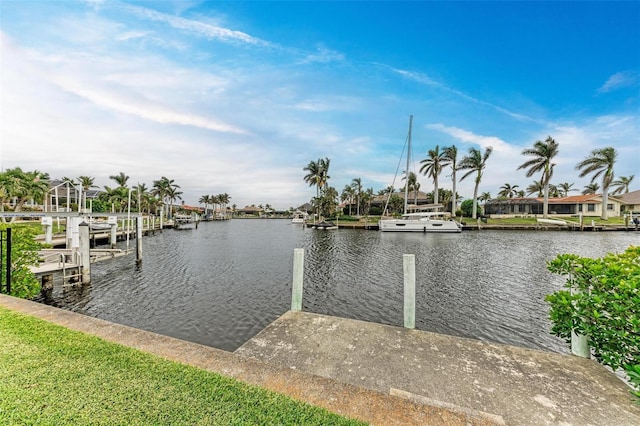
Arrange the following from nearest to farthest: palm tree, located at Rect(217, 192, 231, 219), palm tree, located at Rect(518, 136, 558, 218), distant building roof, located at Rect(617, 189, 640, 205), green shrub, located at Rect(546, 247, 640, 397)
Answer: green shrub, located at Rect(546, 247, 640, 397) < palm tree, located at Rect(518, 136, 558, 218) < distant building roof, located at Rect(617, 189, 640, 205) < palm tree, located at Rect(217, 192, 231, 219)

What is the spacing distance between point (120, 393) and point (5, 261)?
293 inches

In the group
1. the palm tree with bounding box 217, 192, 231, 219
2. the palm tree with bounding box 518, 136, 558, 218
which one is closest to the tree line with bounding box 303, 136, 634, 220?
the palm tree with bounding box 518, 136, 558, 218

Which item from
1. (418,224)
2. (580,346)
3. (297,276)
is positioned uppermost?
(297,276)

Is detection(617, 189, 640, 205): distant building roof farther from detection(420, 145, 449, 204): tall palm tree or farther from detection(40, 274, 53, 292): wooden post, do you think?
detection(40, 274, 53, 292): wooden post

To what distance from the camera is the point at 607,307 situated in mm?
3090

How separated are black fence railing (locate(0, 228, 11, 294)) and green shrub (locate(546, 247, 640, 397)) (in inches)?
437

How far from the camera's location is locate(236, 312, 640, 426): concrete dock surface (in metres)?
2.88

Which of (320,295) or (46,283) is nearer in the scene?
(46,283)

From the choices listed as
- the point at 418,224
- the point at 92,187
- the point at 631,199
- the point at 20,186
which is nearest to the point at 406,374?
the point at 418,224

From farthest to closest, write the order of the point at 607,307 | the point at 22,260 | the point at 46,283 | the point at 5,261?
the point at 46,283, the point at 22,260, the point at 5,261, the point at 607,307

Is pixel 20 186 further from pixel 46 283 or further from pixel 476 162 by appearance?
pixel 476 162

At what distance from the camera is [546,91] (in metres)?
22.2

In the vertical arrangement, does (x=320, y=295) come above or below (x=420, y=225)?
below

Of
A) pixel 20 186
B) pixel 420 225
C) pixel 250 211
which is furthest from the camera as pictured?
pixel 250 211
